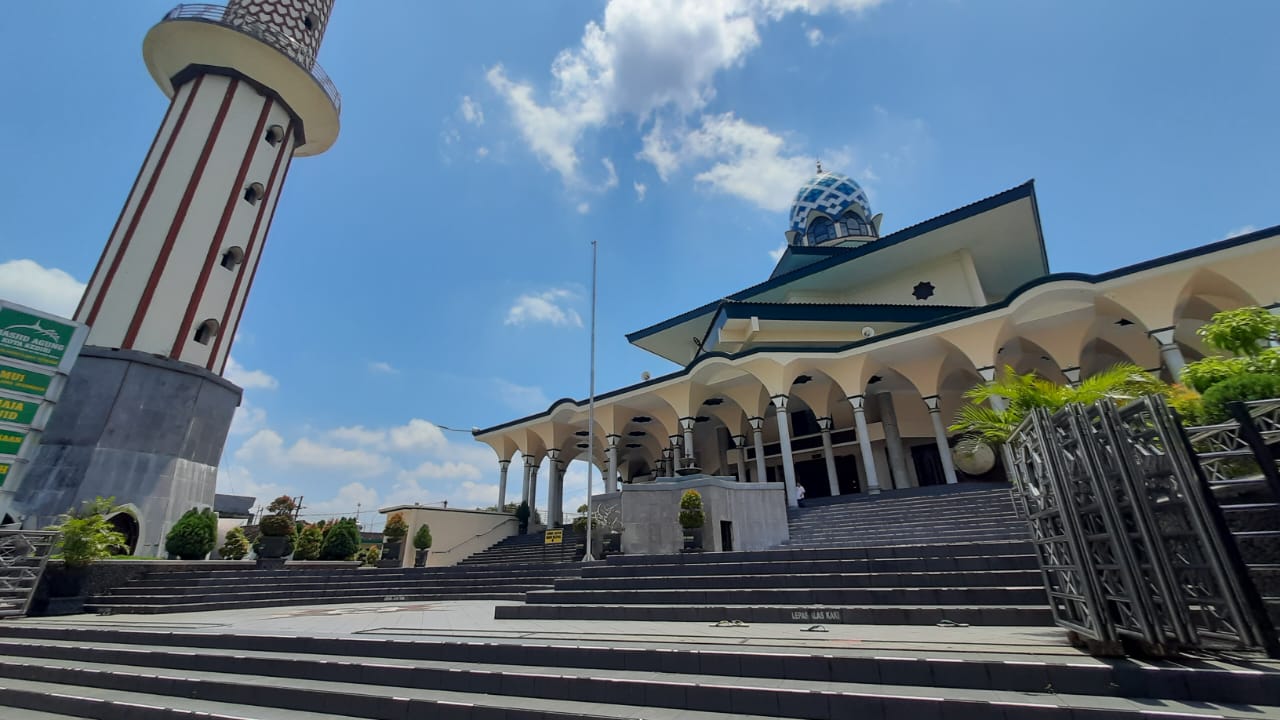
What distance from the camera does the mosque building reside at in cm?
1370

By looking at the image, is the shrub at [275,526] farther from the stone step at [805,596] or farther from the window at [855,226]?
the window at [855,226]

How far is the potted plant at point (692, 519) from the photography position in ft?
37.7

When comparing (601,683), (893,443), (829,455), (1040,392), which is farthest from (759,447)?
(601,683)

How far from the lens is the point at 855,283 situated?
23594 millimetres

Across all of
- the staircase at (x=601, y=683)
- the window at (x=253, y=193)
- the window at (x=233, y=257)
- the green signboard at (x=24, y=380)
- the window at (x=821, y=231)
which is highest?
the window at (x=821, y=231)

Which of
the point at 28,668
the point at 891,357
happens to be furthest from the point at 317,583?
the point at 891,357

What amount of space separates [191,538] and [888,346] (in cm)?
2083

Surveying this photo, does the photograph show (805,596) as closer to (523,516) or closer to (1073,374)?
(1073,374)

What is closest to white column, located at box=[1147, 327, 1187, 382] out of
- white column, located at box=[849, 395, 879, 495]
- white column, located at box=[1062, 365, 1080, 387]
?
white column, located at box=[1062, 365, 1080, 387]

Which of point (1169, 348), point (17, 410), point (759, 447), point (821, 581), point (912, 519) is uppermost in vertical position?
point (1169, 348)

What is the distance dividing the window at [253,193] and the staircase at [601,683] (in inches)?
719

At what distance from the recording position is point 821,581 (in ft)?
23.1

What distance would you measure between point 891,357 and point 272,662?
17.9 meters

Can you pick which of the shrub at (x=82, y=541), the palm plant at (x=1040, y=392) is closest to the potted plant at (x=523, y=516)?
the shrub at (x=82, y=541)
